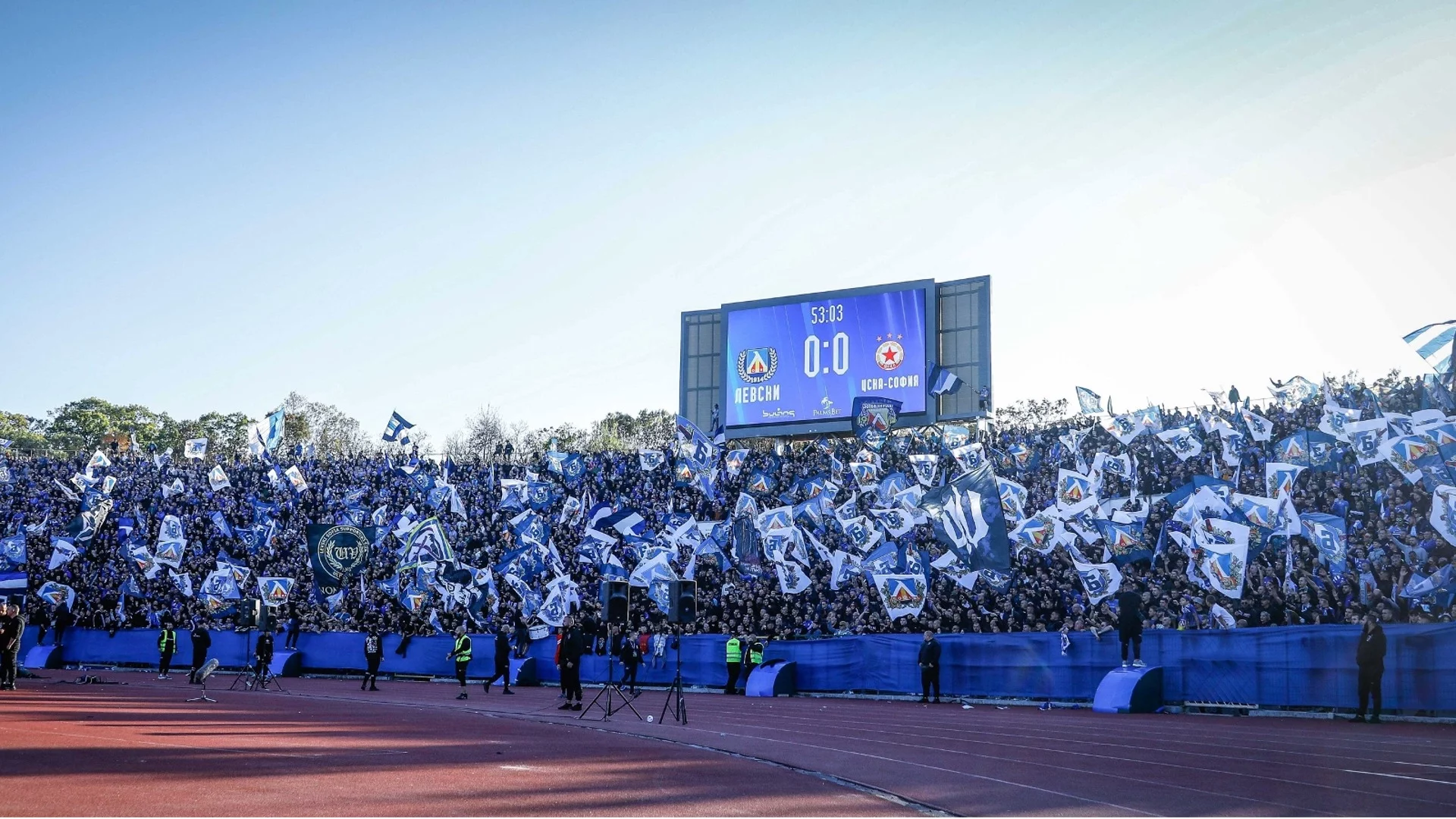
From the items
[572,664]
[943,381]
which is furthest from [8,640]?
[943,381]

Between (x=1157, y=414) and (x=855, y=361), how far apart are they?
12.2 m

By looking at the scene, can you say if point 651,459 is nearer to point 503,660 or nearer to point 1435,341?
point 503,660

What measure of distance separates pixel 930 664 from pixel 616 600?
523 inches

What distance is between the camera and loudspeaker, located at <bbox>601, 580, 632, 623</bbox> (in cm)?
3859

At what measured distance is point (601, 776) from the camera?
13758mm

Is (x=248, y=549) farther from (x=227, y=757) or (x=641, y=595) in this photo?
(x=227, y=757)

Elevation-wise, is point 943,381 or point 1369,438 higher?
point 943,381

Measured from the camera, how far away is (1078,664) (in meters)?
26.7

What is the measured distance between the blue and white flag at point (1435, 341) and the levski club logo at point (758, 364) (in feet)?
78.6

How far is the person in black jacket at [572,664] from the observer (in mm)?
25250

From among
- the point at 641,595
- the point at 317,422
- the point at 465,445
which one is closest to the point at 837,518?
the point at 641,595

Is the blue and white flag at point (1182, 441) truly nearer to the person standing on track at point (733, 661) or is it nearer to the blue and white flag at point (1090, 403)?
the blue and white flag at point (1090, 403)

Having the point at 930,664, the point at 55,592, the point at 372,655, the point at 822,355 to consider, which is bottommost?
the point at 372,655

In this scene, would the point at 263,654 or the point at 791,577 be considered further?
the point at 791,577
